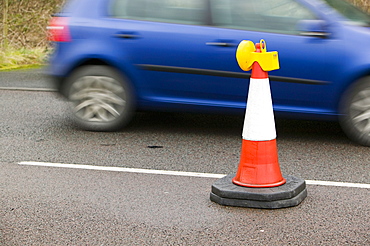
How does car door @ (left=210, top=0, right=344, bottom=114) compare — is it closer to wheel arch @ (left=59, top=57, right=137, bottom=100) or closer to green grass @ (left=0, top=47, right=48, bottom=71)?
wheel arch @ (left=59, top=57, right=137, bottom=100)

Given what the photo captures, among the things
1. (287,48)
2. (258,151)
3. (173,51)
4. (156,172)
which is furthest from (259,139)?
(173,51)

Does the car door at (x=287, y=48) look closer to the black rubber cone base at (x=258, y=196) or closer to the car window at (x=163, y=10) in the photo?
the car window at (x=163, y=10)

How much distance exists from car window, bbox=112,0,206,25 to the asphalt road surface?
1189 millimetres

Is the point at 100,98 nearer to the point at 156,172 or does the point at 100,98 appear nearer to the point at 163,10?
the point at 163,10

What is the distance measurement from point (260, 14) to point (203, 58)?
70 cm

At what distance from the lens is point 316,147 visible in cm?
656

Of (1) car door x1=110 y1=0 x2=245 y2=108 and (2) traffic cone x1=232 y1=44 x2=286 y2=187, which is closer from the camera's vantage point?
(2) traffic cone x1=232 y1=44 x2=286 y2=187

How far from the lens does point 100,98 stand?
7.11 m

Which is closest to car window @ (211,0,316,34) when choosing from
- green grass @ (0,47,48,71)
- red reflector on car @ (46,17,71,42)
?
red reflector on car @ (46,17,71,42)

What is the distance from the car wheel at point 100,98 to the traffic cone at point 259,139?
2.47m

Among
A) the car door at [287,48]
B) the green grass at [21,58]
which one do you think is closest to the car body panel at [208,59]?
the car door at [287,48]

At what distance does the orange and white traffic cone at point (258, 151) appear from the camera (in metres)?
4.71

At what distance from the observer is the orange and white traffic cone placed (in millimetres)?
4711

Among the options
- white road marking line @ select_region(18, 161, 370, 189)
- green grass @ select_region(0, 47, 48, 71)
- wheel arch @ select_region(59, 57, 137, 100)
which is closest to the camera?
white road marking line @ select_region(18, 161, 370, 189)
